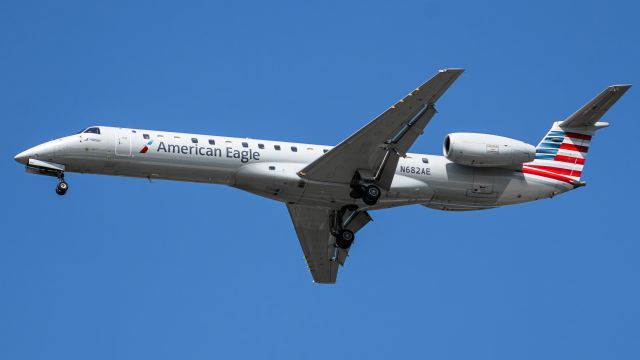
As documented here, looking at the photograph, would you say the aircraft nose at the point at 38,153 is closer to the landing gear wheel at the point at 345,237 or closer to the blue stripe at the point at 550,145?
the landing gear wheel at the point at 345,237

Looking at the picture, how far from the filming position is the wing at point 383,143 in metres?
30.1

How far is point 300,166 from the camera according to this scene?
31.9m

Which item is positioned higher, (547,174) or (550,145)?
(550,145)

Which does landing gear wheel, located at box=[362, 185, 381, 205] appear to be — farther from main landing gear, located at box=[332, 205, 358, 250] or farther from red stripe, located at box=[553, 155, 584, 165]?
red stripe, located at box=[553, 155, 584, 165]

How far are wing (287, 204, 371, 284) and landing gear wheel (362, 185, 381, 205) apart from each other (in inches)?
104

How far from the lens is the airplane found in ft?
101

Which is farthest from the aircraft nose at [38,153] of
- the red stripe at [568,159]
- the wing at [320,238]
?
the red stripe at [568,159]

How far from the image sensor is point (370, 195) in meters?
31.7

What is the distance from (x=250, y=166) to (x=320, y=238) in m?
5.76

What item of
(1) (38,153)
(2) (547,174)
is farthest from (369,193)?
(1) (38,153)

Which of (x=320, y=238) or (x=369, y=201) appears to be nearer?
(x=369, y=201)

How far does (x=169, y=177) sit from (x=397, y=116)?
7.03 metres

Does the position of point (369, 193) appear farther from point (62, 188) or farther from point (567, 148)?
point (62, 188)

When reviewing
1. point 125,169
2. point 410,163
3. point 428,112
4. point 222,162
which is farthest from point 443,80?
point 125,169
